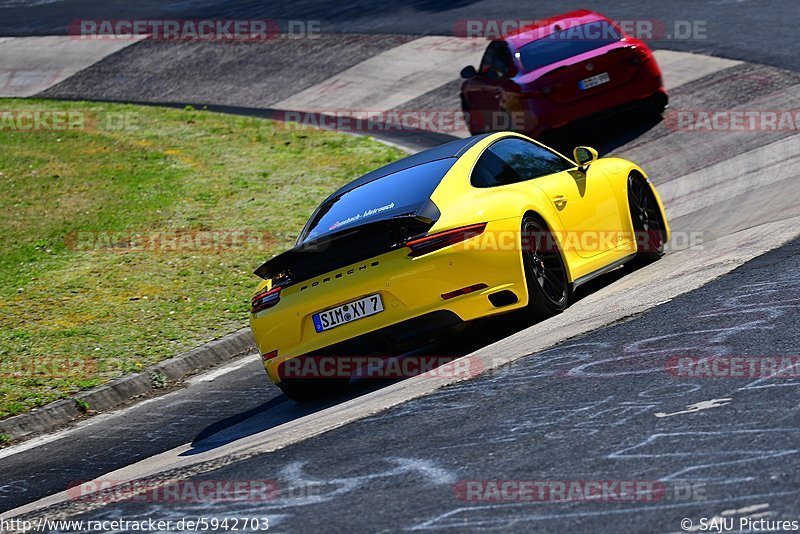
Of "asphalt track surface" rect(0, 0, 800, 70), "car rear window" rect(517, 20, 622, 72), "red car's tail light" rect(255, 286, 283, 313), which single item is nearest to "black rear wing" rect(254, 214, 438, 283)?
"red car's tail light" rect(255, 286, 283, 313)

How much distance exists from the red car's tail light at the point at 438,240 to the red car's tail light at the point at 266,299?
0.99 m

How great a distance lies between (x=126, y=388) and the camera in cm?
1005

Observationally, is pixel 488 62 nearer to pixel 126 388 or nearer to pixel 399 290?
pixel 126 388

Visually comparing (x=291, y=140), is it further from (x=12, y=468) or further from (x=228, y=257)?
(x=12, y=468)

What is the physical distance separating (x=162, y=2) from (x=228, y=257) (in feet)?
62.0

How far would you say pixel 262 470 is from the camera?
6.35 meters

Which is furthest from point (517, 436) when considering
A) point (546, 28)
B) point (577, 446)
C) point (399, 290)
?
point (546, 28)

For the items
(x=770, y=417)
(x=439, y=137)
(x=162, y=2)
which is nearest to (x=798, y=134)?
(x=439, y=137)

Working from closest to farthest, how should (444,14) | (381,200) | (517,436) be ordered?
(517,436), (381,200), (444,14)

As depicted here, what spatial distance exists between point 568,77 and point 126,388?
746cm

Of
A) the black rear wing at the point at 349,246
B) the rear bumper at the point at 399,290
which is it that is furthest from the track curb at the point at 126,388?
the black rear wing at the point at 349,246

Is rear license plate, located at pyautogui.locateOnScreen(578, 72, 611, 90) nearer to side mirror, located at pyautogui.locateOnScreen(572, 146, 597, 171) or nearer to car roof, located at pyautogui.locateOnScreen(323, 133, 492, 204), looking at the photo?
side mirror, located at pyautogui.locateOnScreen(572, 146, 597, 171)

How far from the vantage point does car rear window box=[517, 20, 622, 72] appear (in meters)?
15.8

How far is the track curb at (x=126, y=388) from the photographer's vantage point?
9406mm
